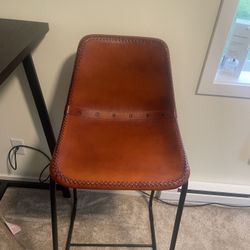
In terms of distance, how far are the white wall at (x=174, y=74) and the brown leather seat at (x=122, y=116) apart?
94 mm

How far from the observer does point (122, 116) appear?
1.15 meters

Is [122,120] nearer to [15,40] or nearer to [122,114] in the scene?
[122,114]

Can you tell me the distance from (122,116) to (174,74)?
0.30 meters

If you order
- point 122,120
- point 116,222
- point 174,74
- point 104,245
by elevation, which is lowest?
point 116,222

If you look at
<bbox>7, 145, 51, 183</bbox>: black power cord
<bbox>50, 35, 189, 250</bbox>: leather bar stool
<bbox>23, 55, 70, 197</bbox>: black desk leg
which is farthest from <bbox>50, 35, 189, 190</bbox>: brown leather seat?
<bbox>7, 145, 51, 183</bbox>: black power cord

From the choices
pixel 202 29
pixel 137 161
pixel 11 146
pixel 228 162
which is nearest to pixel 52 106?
pixel 11 146

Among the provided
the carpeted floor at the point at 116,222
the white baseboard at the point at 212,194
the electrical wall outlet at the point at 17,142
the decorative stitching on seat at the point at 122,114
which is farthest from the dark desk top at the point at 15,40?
the white baseboard at the point at 212,194

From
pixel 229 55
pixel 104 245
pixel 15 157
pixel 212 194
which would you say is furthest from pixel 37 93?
pixel 212 194

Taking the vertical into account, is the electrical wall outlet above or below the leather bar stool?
below

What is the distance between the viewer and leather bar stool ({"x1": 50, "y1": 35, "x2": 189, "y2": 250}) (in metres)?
0.89

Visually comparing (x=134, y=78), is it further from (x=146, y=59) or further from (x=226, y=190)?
(x=226, y=190)

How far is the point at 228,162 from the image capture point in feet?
4.85

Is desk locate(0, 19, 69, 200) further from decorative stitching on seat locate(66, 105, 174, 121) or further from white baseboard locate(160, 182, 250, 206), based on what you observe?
white baseboard locate(160, 182, 250, 206)

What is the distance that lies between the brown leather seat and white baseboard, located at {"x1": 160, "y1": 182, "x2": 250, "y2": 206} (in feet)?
1.91
